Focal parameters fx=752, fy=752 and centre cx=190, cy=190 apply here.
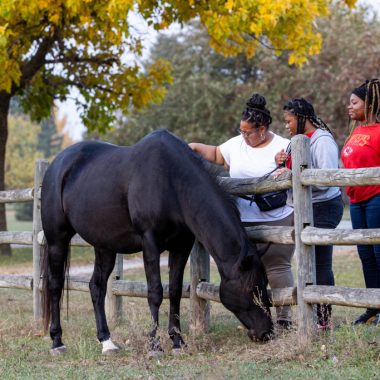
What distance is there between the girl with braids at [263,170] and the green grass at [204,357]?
583 mm

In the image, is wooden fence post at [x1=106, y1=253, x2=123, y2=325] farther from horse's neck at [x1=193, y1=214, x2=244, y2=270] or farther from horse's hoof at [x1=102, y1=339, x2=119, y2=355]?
horse's neck at [x1=193, y1=214, x2=244, y2=270]

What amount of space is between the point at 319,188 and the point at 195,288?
1585mm

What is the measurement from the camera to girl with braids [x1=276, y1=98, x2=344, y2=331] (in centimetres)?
619

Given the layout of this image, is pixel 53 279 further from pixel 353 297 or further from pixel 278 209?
pixel 353 297

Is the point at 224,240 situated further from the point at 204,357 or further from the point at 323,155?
the point at 323,155

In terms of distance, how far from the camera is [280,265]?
6.50 m

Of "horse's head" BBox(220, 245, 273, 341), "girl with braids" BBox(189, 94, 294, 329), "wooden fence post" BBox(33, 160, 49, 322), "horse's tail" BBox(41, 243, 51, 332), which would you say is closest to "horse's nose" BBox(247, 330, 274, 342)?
"horse's head" BBox(220, 245, 273, 341)

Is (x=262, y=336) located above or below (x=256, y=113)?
below

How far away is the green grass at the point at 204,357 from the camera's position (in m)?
4.97

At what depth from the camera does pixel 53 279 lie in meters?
7.07

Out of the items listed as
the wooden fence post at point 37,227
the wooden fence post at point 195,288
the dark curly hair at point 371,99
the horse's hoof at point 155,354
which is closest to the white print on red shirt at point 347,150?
the dark curly hair at point 371,99

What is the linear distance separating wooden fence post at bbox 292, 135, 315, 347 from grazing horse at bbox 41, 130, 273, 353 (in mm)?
290

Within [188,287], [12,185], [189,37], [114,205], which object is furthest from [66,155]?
[12,185]

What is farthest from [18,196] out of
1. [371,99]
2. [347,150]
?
[371,99]
